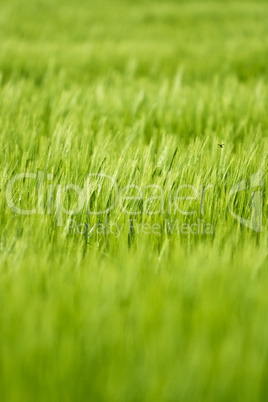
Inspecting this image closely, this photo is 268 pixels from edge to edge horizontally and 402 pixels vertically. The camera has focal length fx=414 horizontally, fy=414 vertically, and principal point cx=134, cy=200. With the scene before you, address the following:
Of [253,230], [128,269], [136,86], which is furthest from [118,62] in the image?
[128,269]

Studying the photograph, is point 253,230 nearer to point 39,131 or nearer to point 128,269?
point 128,269

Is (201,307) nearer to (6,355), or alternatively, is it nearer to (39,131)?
(6,355)

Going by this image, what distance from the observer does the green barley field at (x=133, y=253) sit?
44 cm

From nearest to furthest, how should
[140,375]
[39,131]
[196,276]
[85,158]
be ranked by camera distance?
[140,375] < [196,276] < [85,158] < [39,131]

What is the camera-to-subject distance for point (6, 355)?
45cm

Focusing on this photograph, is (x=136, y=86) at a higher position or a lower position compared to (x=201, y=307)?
higher

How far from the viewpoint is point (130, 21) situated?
4824 mm

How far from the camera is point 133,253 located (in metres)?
0.70

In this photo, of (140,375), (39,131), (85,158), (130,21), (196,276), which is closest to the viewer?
(140,375)

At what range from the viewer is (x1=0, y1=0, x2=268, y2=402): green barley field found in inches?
17.3

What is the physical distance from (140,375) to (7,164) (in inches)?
24.4

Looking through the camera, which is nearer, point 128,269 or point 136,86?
point 128,269

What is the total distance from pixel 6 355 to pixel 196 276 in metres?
0.26

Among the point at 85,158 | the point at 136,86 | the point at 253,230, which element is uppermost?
the point at 136,86
